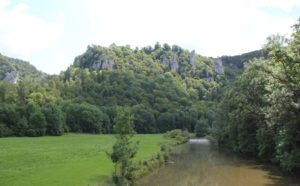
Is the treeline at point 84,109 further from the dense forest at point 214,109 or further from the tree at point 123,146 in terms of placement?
the tree at point 123,146

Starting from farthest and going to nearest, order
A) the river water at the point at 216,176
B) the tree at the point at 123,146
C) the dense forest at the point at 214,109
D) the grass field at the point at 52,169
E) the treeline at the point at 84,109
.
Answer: the treeline at the point at 84,109
the river water at the point at 216,176
the dense forest at the point at 214,109
the grass field at the point at 52,169
the tree at the point at 123,146

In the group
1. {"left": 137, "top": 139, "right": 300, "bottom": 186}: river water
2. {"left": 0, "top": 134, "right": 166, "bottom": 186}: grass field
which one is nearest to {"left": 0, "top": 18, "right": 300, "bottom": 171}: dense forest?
{"left": 137, "top": 139, "right": 300, "bottom": 186}: river water

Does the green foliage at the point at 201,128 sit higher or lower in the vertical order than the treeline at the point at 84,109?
lower

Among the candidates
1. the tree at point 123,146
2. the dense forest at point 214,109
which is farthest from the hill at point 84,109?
the tree at point 123,146

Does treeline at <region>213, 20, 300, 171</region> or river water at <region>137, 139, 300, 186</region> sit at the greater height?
treeline at <region>213, 20, 300, 171</region>

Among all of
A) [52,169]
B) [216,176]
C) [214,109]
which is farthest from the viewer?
[214,109]

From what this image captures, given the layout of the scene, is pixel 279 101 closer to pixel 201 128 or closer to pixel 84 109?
pixel 84 109

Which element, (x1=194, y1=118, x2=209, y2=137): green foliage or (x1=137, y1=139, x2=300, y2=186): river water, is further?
(x1=194, y1=118, x2=209, y2=137): green foliage

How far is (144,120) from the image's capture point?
157m

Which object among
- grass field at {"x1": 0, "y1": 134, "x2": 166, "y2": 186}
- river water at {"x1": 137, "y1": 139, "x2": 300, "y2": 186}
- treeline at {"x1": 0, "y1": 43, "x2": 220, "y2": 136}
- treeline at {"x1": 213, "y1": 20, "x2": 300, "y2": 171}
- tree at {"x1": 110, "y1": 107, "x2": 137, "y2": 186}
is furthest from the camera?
treeline at {"x1": 0, "y1": 43, "x2": 220, "y2": 136}

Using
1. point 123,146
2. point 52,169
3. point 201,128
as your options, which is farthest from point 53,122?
point 123,146

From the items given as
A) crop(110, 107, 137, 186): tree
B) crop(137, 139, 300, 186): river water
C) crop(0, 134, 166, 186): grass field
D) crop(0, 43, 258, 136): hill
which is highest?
crop(0, 43, 258, 136): hill

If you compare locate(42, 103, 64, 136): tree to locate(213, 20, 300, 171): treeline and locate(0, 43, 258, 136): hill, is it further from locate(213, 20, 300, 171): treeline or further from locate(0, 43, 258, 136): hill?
locate(213, 20, 300, 171): treeline

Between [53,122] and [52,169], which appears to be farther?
[53,122]
